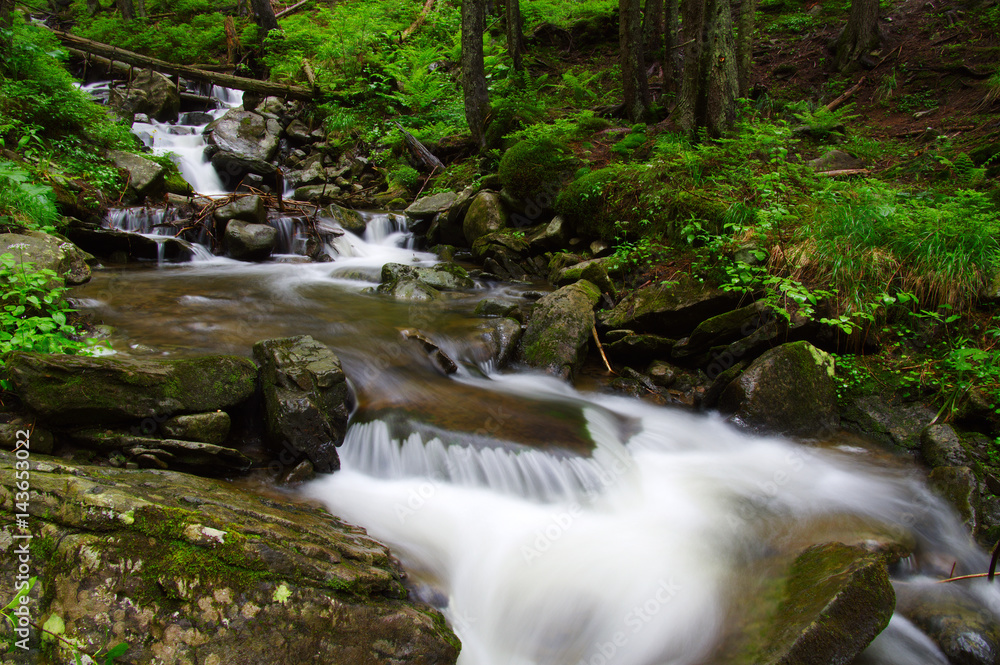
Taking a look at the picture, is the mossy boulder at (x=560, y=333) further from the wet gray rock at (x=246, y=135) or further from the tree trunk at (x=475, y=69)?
the wet gray rock at (x=246, y=135)

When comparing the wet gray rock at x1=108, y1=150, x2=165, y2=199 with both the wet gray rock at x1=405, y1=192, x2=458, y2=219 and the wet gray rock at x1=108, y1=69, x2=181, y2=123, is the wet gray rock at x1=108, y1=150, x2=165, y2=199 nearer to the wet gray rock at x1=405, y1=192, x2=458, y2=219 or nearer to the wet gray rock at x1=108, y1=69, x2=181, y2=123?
the wet gray rock at x1=108, y1=69, x2=181, y2=123

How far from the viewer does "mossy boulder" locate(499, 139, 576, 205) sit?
8.66m

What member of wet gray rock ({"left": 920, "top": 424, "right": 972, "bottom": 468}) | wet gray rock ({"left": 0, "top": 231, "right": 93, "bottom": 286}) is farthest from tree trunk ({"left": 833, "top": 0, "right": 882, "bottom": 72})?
wet gray rock ({"left": 0, "top": 231, "right": 93, "bottom": 286})

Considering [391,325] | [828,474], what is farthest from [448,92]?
[828,474]

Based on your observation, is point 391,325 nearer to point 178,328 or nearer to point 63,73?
point 178,328

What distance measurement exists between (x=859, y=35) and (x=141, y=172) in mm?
16093

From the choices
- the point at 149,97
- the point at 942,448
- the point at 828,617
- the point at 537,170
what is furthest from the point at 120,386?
the point at 149,97

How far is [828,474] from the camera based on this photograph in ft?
14.4

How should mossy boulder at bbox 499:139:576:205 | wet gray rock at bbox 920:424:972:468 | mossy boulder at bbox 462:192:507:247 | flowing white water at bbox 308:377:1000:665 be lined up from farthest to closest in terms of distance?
1. mossy boulder at bbox 462:192:507:247
2. mossy boulder at bbox 499:139:576:205
3. wet gray rock at bbox 920:424:972:468
4. flowing white water at bbox 308:377:1000:665

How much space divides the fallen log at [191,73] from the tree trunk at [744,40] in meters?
11.5

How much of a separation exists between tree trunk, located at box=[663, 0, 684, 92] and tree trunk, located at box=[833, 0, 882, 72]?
182 inches

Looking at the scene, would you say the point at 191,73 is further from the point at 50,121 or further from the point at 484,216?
the point at 484,216

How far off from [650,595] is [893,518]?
2.08m

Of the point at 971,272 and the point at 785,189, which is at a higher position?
the point at 785,189
